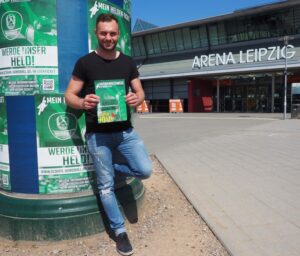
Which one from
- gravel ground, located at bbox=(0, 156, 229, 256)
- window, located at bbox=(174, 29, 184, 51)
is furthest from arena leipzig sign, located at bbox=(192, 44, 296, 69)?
gravel ground, located at bbox=(0, 156, 229, 256)

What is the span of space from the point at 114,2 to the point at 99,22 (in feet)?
3.06

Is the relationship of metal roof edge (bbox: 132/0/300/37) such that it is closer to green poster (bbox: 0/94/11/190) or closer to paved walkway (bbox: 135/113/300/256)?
paved walkway (bbox: 135/113/300/256)

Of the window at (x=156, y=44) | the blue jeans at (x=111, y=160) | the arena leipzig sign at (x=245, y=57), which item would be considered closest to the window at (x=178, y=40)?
the window at (x=156, y=44)

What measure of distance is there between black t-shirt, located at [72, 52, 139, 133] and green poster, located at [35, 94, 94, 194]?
349mm

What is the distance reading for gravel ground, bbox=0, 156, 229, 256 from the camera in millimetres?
3330

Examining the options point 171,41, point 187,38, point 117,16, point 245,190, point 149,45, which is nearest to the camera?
point 117,16

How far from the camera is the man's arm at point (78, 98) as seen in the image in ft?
10.1

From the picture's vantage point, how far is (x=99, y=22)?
10.4ft

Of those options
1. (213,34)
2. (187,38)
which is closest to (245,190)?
(213,34)

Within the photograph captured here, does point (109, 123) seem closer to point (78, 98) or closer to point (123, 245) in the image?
point (78, 98)

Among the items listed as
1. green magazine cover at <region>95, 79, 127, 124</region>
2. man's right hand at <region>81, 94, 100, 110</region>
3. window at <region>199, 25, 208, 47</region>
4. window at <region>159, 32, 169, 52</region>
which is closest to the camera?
man's right hand at <region>81, 94, 100, 110</region>

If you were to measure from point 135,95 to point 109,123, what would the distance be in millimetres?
353

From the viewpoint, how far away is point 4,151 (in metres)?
3.77

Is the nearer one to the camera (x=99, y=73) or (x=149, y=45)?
(x=99, y=73)
